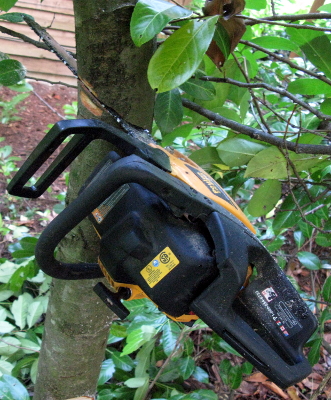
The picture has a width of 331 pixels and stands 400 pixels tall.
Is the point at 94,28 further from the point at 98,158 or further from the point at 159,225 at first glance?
the point at 159,225

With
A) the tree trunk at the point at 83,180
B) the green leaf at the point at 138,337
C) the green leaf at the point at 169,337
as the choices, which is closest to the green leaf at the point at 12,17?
the tree trunk at the point at 83,180

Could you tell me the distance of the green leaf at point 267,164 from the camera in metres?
0.85

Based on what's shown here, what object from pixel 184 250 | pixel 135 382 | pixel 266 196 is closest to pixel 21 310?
pixel 135 382

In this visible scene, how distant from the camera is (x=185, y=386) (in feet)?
4.88

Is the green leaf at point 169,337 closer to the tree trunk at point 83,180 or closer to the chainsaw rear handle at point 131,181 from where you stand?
the tree trunk at point 83,180

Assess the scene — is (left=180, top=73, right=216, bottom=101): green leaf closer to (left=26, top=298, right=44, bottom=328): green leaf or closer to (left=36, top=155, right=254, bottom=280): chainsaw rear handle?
(left=36, top=155, right=254, bottom=280): chainsaw rear handle

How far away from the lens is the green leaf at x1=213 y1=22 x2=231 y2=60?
2.18ft

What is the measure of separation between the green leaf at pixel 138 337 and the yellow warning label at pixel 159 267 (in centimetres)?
58

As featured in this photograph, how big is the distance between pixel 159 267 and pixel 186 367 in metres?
0.92

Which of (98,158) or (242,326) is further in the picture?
(98,158)

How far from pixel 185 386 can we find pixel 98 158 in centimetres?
114

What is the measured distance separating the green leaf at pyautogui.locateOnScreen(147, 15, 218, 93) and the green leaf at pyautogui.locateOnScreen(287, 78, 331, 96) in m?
0.35

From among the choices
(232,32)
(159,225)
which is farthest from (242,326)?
(232,32)

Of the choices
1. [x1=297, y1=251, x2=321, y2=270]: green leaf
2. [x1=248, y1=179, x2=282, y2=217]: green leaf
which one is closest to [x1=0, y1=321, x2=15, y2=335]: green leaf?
[x1=248, y1=179, x2=282, y2=217]: green leaf
